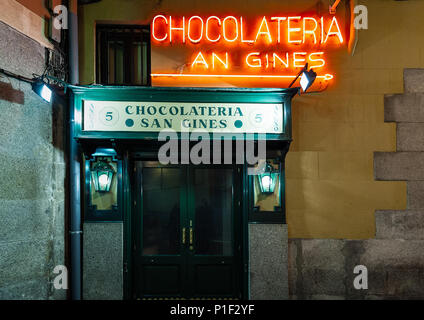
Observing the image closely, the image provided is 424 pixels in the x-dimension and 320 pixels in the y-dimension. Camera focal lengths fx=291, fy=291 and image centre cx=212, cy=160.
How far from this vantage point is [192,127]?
18.2ft

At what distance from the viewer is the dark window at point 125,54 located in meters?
6.45

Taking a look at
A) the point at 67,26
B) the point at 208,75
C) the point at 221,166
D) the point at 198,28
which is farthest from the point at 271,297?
the point at 67,26

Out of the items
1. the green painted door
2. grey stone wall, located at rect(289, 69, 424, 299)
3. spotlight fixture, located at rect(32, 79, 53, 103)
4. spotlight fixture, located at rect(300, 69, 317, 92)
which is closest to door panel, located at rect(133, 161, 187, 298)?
the green painted door

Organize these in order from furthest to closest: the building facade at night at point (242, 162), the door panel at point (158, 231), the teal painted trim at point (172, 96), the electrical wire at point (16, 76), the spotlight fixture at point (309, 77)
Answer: the door panel at point (158, 231), the building facade at night at point (242, 162), the teal painted trim at point (172, 96), the electrical wire at point (16, 76), the spotlight fixture at point (309, 77)

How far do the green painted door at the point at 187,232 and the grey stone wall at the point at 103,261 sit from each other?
391 mm

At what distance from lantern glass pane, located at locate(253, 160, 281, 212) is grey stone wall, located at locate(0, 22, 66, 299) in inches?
156

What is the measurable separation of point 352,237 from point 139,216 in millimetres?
4473

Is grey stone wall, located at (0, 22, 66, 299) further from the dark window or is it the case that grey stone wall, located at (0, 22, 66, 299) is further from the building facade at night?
the dark window

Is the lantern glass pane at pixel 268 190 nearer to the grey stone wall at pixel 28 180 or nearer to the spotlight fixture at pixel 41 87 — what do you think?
the grey stone wall at pixel 28 180

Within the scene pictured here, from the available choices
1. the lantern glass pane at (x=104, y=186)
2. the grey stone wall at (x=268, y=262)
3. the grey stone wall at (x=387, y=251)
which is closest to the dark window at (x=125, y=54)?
the lantern glass pane at (x=104, y=186)

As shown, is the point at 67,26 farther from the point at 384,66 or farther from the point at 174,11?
the point at 384,66

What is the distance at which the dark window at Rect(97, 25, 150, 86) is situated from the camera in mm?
6453

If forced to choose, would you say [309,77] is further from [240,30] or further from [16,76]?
[16,76]

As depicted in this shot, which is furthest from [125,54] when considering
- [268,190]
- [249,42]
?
[268,190]
